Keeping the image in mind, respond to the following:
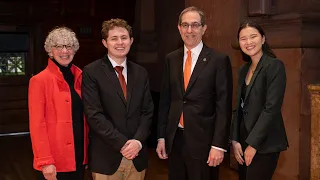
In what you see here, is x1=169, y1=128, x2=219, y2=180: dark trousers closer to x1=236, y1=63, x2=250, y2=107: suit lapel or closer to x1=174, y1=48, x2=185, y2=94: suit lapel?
x1=174, y1=48, x2=185, y2=94: suit lapel

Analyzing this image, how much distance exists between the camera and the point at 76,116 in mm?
2525

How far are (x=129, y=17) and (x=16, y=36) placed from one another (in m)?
2.49

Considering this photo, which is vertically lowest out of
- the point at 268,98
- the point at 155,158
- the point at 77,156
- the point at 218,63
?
the point at 155,158

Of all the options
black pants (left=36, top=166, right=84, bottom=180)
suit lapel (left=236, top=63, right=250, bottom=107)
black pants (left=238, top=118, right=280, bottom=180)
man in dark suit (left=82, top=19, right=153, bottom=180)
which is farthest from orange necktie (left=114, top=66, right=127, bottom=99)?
black pants (left=238, top=118, right=280, bottom=180)

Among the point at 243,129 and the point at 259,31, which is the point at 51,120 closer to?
the point at 243,129

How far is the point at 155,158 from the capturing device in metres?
5.91

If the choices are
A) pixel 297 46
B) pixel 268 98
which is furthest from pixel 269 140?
pixel 297 46

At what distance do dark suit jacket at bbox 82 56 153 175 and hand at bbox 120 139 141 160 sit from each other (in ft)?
0.11

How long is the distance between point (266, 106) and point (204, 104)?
1.30 feet

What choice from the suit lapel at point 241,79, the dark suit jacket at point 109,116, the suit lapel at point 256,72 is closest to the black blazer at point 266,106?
the suit lapel at point 256,72

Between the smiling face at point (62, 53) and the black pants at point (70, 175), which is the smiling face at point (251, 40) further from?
the black pants at point (70, 175)

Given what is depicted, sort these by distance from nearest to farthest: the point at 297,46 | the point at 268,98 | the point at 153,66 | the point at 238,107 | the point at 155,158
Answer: the point at 268,98
the point at 238,107
the point at 297,46
the point at 155,158
the point at 153,66

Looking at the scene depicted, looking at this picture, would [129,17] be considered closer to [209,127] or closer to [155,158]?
[155,158]

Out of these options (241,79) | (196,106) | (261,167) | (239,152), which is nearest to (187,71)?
(196,106)
